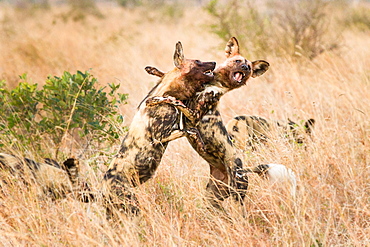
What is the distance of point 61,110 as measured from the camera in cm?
511

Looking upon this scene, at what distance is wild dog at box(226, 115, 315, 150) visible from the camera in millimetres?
4270

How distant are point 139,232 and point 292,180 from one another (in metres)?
1.16

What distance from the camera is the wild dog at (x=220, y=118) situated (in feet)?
10.0

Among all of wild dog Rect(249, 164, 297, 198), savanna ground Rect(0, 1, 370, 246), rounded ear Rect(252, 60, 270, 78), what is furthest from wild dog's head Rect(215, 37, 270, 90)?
savanna ground Rect(0, 1, 370, 246)

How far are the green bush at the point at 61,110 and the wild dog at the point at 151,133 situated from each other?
1.78 m

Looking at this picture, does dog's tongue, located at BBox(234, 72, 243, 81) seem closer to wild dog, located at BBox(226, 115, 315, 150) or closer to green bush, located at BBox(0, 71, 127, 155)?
wild dog, located at BBox(226, 115, 315, 150)

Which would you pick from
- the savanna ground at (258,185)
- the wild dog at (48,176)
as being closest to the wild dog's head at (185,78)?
the savanna ground at (258,185)

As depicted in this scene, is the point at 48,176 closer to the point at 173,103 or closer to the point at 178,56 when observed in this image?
the point at 173,103

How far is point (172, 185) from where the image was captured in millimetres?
3936

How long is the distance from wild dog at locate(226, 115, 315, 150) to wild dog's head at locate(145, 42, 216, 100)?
3.85 ft

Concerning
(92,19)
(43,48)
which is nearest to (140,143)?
(43,48)

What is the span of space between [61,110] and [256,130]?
214 centimetres

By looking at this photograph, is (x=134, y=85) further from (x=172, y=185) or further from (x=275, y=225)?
(x=275, y=225)

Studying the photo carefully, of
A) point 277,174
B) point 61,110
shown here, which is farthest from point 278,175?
point 61,110
